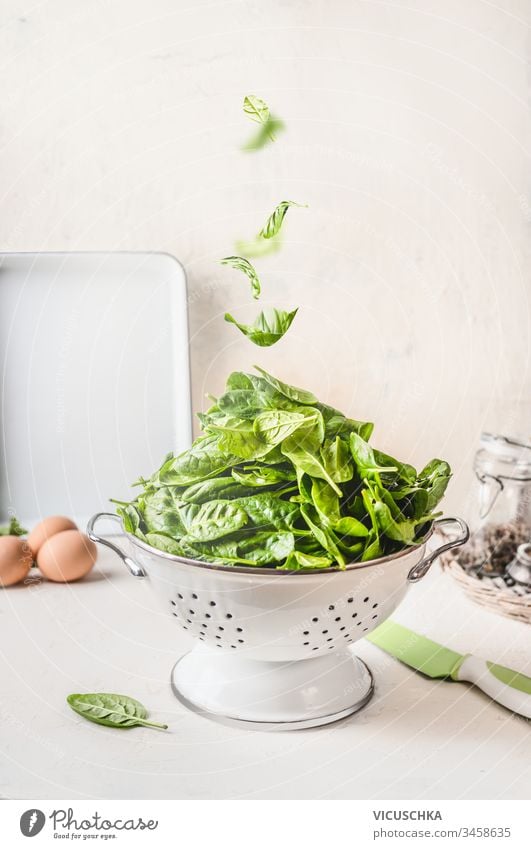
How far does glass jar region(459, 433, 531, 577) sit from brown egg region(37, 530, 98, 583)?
44cm

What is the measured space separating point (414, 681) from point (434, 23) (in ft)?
2.60

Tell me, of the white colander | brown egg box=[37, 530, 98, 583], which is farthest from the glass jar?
brown egg box=[37, 530, 98, 583]

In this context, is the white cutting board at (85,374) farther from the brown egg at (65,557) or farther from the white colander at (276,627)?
the white colander at (276,627)

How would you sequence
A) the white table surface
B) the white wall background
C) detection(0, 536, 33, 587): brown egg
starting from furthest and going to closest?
the white wall background
detection(0, 536, 33, 587): brown egg
the white table surface

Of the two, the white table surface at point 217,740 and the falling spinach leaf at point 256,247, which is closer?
the white table surface at point 217,740

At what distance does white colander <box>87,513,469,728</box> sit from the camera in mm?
517

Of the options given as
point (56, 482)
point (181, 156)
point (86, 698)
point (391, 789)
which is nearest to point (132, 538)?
point (86, 698)

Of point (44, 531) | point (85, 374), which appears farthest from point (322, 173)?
point (44, 531)

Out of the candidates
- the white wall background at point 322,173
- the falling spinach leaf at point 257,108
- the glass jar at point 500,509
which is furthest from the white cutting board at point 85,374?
the glass jar at point 500,509

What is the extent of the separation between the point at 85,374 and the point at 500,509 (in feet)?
1.76

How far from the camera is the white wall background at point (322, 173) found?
0.93 metres

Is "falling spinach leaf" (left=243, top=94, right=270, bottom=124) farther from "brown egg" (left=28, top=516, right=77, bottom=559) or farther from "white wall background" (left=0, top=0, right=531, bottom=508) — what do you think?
"brown egg" (left=28, top=516, right=77, bottom=559)

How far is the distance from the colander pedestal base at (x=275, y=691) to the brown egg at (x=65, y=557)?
0.90 ft
